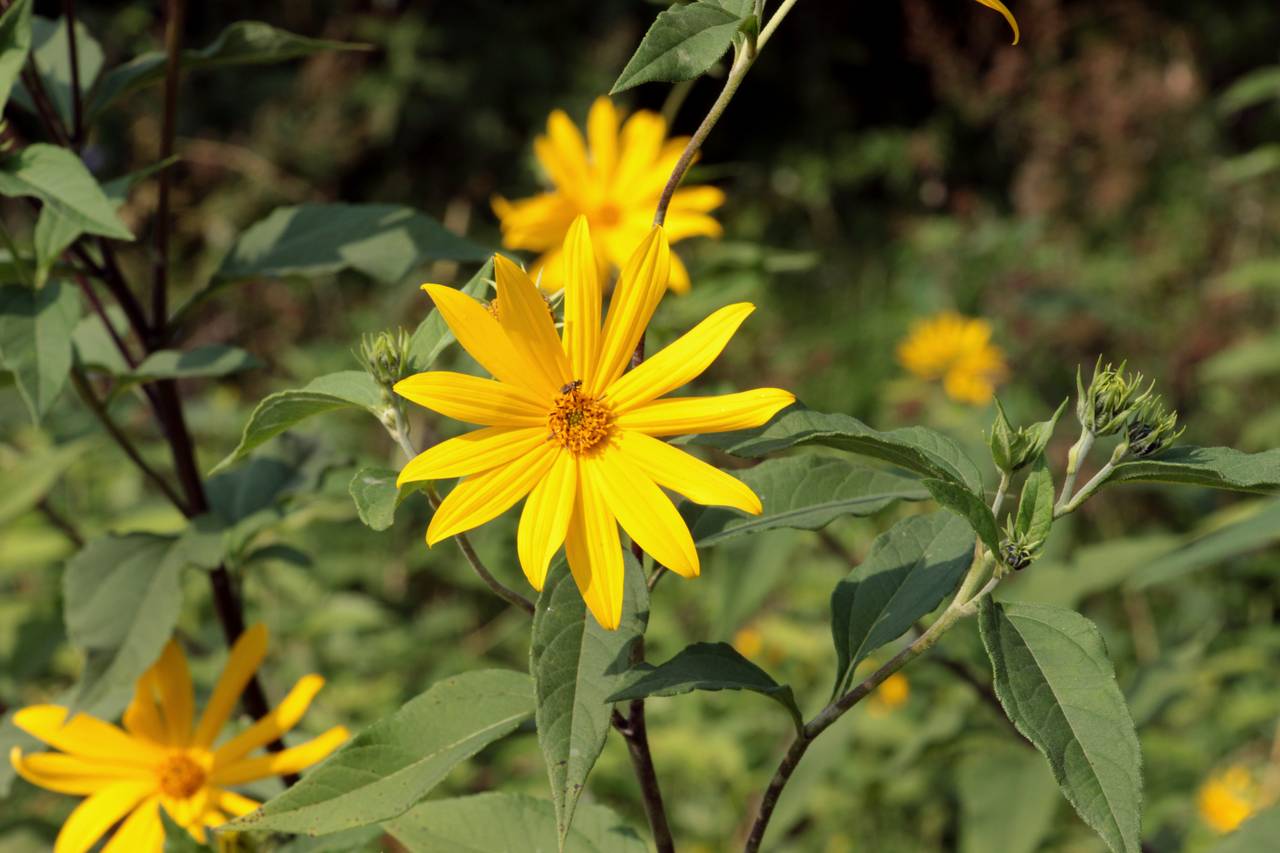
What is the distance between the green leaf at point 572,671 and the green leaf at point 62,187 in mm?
488

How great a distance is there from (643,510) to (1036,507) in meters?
0.24

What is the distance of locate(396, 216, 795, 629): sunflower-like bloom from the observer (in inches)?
28.4

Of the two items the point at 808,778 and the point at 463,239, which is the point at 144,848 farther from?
the point at 808,778

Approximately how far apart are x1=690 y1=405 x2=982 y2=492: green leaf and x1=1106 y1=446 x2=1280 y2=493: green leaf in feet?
0.32

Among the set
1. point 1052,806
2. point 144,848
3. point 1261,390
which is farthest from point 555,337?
point 1261,390

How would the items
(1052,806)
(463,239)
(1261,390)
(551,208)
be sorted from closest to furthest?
(463,239), (1052,806), (551,208), (1261,390)

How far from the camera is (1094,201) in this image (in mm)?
5066

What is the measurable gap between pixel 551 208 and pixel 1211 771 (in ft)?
5.39

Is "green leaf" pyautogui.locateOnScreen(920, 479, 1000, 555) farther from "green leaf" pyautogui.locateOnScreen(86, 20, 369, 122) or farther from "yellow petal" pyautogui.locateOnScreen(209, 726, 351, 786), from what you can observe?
"green leaf" pyautogui.locateOnScreen(86, 20, 369, 122)

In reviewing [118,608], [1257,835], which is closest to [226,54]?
[118,608]

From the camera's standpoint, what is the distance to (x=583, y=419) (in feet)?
2.58

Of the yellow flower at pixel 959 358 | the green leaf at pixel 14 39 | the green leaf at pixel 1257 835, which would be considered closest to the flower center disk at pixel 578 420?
the green leaf at pixel 14 39

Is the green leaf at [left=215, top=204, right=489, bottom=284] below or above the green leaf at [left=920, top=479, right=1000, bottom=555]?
above

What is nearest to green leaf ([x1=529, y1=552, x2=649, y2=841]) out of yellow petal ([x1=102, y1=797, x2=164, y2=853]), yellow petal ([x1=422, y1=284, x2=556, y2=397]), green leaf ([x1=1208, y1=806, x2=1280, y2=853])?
yellow petal ([x1=422, y1=284, x2=556, y2=397])
